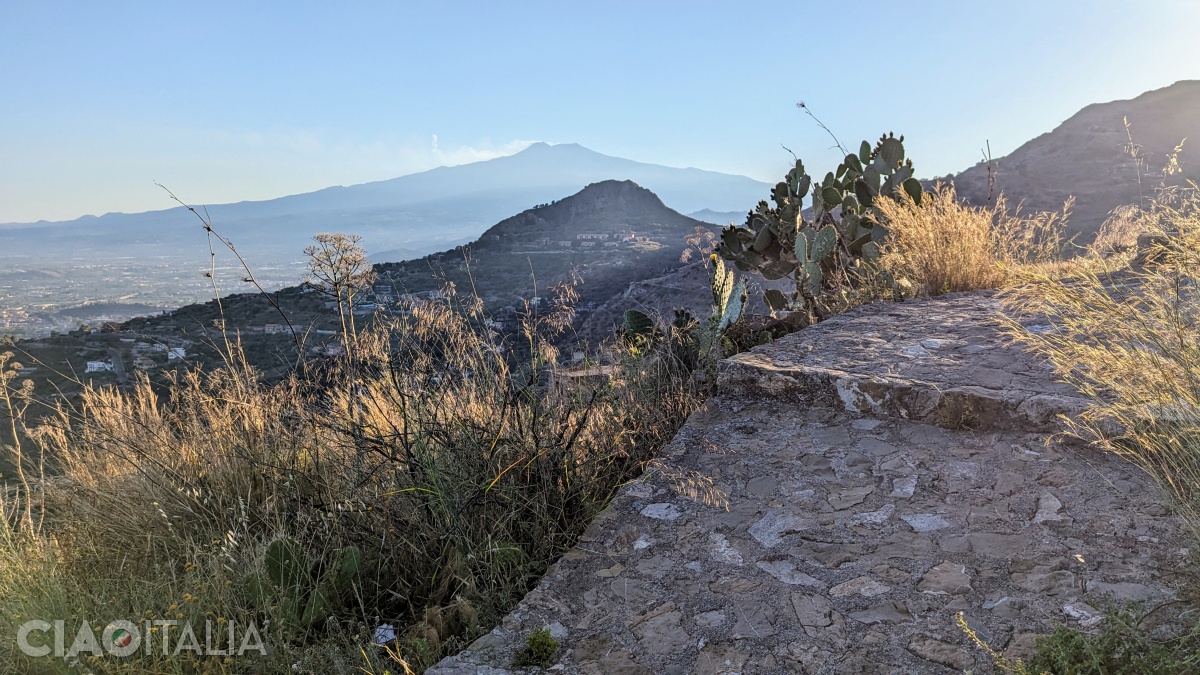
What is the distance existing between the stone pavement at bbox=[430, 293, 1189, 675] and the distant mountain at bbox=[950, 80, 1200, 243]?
1764cm

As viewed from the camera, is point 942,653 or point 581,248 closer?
point 942,653

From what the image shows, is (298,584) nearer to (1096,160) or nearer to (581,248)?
(581,248)

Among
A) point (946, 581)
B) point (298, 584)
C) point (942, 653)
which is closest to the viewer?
point (942, 653)

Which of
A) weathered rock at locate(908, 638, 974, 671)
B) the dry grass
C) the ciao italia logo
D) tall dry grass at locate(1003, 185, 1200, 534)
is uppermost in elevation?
the dry grass

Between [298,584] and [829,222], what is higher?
[829,222]

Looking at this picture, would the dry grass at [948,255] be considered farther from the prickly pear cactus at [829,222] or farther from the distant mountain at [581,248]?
the distant mountain at [581,248]

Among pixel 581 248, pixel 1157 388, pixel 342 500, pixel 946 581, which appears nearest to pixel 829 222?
pixel 1157 388

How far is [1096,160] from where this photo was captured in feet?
80.0

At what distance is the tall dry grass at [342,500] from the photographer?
2.23 metres

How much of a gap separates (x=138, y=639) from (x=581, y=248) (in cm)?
2476

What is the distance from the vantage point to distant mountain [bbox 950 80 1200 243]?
20.5 metres

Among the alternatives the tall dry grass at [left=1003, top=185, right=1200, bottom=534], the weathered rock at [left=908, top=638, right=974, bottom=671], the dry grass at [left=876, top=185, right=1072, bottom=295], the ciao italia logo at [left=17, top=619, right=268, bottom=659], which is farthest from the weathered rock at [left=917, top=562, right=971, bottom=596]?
the dry grass at [left=876, top=185, right=1072, bottom=295]

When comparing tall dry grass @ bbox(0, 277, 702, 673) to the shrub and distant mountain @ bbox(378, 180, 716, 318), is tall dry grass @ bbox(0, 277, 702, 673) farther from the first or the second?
distant mountain @ bbox(378, 180, 716, 318)

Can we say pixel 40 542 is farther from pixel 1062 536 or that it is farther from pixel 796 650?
pixel 1062 536
